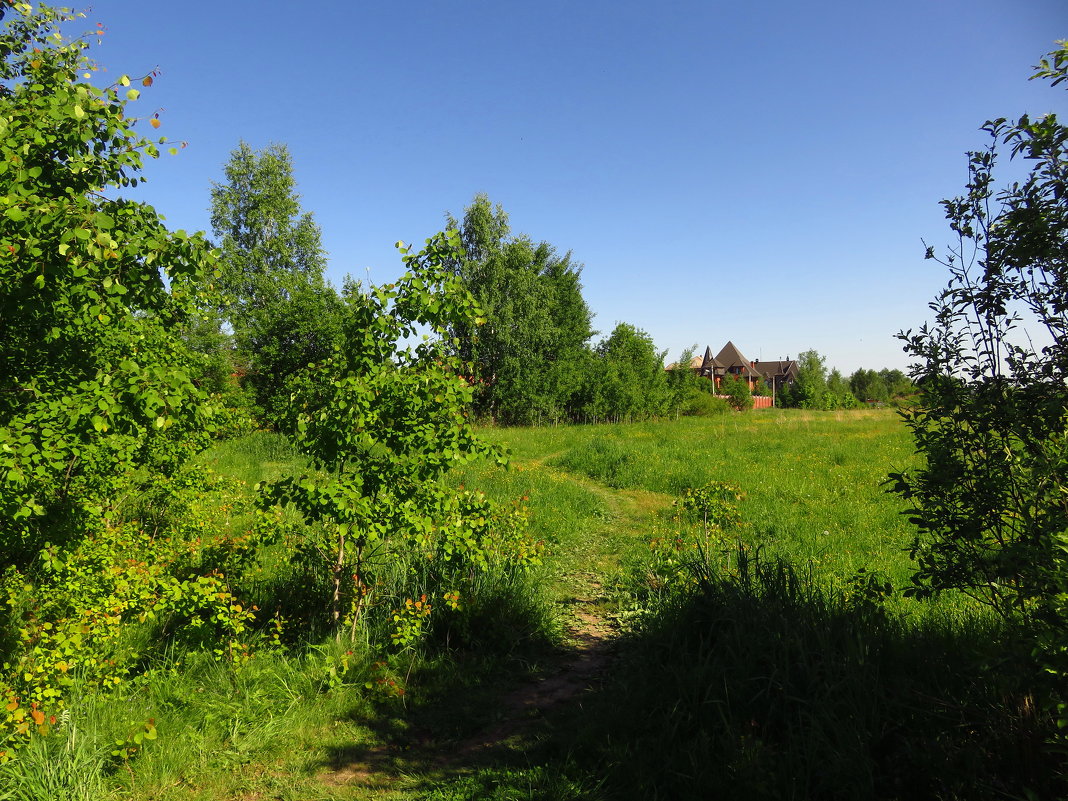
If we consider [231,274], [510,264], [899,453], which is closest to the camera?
[899,453]

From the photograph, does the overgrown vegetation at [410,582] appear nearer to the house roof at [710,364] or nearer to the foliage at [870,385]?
the house roof at [710,364]

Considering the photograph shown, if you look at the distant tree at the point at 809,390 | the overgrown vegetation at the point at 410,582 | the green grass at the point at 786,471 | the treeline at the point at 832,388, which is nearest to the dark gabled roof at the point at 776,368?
the treeline at the point at 832,388

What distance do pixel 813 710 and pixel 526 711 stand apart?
7.24 feet

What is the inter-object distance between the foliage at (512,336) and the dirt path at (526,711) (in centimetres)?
2260

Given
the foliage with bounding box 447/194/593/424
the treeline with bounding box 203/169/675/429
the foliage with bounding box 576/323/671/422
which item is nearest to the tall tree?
the treeline with bounding box 203/169/675/429

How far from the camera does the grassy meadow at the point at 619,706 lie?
3176 mm

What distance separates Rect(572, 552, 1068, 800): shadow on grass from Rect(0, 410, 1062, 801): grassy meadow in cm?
1

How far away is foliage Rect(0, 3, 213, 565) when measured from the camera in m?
3.15

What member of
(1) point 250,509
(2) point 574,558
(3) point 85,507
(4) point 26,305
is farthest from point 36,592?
(2) point 574,558

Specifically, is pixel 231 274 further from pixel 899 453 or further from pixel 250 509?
pixel 899 453

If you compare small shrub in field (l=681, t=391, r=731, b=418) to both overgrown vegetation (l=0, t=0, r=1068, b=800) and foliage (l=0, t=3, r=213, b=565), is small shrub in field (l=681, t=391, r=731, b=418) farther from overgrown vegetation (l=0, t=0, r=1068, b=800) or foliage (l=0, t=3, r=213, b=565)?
foliage (l=0, t=3, r=213, b=565)

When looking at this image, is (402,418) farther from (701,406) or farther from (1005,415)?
(701,406)

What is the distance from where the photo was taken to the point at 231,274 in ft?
78.4

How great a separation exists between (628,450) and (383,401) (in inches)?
450
